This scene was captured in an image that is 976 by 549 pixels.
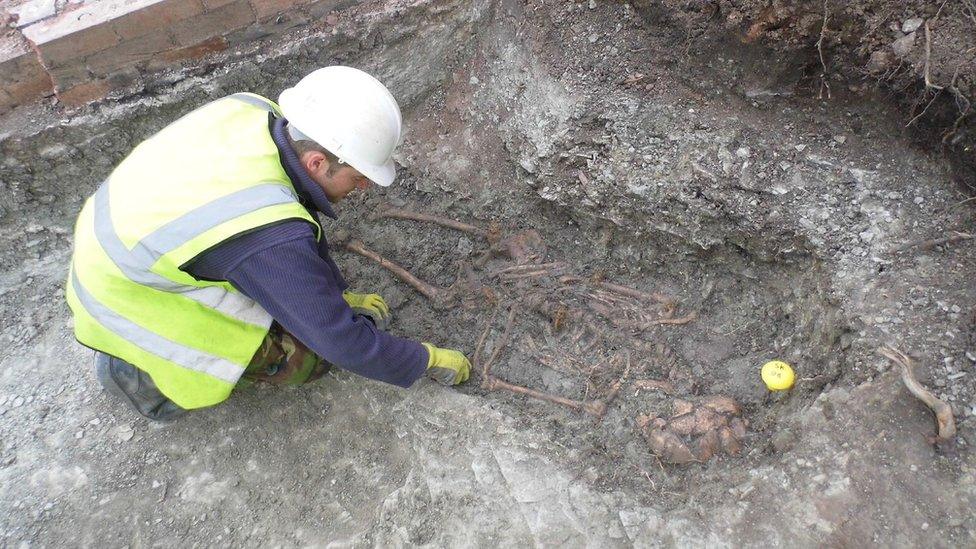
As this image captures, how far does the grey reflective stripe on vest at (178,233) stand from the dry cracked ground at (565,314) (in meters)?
0.91

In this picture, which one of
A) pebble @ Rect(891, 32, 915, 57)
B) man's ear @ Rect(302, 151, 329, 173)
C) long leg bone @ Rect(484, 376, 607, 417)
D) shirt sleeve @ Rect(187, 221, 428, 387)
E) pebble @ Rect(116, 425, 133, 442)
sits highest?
pebble @ Rect(891, 32, 915, 57)

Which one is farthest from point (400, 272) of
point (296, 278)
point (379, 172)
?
point (296, 278)

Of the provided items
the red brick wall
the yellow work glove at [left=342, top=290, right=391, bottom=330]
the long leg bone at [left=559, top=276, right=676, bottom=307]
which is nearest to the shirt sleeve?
the yellow work glove at [left=342, top=290, right=391, bottom=330]

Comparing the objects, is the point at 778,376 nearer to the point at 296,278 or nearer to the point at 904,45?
the point at 904,45

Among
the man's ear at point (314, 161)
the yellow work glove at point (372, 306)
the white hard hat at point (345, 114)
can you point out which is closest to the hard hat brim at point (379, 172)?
the white hard hat at point (345, 114)

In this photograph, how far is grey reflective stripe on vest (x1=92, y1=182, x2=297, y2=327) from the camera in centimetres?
219

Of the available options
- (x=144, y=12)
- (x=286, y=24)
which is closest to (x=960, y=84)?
(x=286, y=24)

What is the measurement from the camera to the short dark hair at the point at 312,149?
8.17ft

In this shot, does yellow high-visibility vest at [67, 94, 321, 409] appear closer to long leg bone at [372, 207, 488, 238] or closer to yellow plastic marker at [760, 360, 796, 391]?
long leg bone at [372, 207, 488, 238]

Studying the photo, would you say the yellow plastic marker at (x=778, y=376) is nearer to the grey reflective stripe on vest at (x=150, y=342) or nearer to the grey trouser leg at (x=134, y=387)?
the grey reflective stripe on vest at (x=150, y=342)

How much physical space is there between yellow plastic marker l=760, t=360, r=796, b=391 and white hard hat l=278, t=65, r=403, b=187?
76.1 inches

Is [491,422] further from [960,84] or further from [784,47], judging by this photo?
[960,84]

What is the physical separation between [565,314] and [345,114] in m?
1.62

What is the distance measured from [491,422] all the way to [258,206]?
4.82 ft
